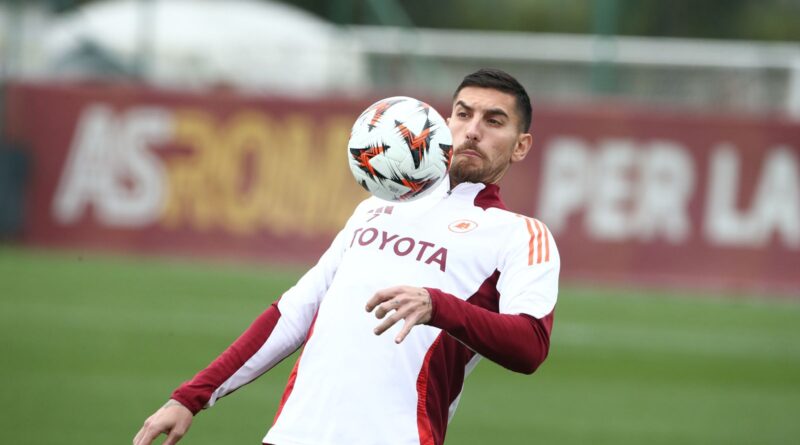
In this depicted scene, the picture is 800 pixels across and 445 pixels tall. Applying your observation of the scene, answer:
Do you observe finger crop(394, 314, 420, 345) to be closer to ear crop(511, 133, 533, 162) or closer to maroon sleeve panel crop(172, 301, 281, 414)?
maroon sleeve panel crop(172, 301, 281, 414)

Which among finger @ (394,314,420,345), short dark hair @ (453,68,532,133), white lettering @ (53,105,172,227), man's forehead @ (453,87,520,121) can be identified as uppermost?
white lettering @ (53,105,172,227)

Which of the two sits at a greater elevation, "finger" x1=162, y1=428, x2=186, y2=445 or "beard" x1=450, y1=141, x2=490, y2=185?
"beard" x1=450, y1=141, x2=490, y2=185

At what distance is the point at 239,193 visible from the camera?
20.1 meters

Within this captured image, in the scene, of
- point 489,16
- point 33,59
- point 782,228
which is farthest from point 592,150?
point 489,16

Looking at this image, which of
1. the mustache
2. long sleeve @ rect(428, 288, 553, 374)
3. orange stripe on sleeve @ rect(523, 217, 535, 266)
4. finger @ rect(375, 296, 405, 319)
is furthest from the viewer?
the mustache

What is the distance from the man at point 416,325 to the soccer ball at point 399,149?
244 mm

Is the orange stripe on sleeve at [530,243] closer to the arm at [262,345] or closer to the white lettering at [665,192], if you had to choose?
the arm at [262,345]

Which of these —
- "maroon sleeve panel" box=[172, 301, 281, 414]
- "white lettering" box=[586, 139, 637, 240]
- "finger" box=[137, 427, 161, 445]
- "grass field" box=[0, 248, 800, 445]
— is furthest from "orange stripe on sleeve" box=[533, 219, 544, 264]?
"white lettering" box=[586, 139, 637, 240]

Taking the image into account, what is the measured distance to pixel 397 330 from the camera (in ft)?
15.1

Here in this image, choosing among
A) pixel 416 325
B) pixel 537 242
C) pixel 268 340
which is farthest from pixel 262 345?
pixel 537 242

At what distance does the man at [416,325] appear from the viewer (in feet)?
14.8

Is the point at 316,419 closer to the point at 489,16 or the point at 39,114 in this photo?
the point at 39,114

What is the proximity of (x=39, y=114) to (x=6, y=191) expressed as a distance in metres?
1.37

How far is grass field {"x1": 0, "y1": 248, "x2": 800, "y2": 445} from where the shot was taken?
33.3 feet
